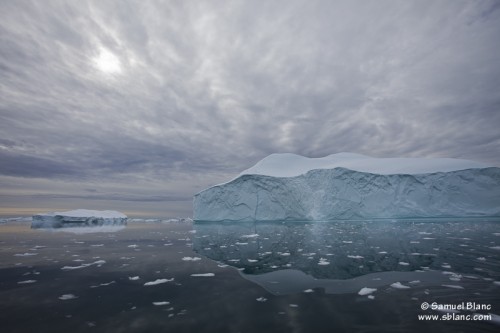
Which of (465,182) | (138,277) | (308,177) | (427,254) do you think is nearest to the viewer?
(138,277)

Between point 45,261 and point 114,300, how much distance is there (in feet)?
17.9

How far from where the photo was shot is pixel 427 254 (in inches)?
289

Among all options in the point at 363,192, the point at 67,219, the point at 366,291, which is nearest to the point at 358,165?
the point at 363,192

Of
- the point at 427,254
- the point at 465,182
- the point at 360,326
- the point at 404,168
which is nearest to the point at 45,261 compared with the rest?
the point at 360,326

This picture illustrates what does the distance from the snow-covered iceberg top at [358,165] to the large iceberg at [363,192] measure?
0.33ft

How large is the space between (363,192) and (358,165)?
4066 mm

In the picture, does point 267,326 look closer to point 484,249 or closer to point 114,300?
point 114,300

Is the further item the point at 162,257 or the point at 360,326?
the point at 162,257

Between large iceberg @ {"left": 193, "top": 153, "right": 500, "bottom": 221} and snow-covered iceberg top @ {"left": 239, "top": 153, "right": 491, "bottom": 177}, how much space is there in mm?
100

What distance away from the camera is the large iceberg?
26203 millimetres

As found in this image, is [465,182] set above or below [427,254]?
above

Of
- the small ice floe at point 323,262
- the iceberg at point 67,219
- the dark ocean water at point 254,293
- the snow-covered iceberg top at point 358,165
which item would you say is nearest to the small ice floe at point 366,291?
the dark ocean water at point 254,293

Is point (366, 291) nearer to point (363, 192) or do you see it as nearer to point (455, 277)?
point (455, 277)

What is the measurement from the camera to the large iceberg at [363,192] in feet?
86.0
